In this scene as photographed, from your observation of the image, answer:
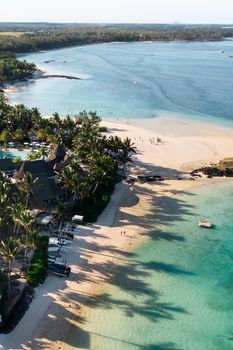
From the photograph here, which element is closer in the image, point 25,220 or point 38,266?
point 25,220

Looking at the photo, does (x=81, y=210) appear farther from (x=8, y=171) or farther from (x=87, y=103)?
(x=87, y=103)

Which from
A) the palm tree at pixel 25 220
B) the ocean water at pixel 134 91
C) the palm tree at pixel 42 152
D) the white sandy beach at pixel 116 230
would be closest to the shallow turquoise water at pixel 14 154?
the palm tree at pixel 42 152

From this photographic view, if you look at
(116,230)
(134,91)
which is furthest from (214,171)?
(134,91)

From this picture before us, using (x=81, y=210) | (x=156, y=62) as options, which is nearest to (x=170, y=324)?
(x=81, y=210)

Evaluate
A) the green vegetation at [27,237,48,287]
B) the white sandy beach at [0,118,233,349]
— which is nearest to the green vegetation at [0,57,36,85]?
the white sandy beach at [0,118,233,349]

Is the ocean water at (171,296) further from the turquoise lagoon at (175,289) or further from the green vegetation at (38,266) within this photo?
the green vegetation at (38,266)

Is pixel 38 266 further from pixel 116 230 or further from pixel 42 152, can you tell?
pixel 42 152

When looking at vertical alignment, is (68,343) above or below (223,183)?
below
